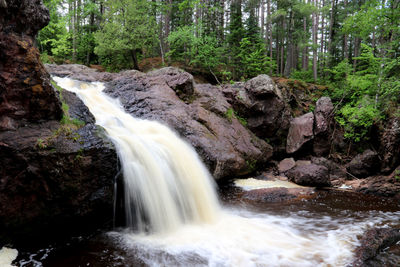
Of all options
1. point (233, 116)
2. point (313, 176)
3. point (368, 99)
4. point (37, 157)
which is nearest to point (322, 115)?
point (368, 99)

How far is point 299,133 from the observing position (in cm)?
1075

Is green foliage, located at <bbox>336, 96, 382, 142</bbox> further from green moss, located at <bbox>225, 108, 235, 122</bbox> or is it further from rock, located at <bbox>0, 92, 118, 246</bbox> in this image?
rock, located at <bbox>0, 92, 118, 246</bbox>

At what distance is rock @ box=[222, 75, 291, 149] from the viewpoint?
1062 centimetres

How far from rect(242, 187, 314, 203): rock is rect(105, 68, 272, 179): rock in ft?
3.67

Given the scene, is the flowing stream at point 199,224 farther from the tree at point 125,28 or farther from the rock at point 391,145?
the tree at point 125,28

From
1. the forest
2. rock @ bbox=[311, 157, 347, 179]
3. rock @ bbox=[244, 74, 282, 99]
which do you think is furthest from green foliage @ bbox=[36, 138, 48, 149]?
the forest

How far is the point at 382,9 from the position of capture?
8477 mm

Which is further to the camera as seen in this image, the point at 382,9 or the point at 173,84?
the point at 173,84

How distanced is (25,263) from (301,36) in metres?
24.5

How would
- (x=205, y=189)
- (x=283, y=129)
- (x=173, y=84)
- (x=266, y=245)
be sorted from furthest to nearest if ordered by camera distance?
(x=283, y=129) < (x=173, y=84) < (x=205, y=189) < (x=266, y=245)

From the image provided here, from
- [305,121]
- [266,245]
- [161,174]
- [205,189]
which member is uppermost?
[305,121]

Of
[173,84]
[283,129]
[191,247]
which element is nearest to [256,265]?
[191,247]

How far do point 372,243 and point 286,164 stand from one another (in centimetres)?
596

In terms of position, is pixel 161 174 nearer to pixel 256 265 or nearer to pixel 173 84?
pixel 256 265
